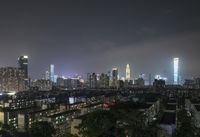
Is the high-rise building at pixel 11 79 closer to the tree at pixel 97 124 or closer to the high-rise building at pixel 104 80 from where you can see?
the high-rise building at pixel 104 80

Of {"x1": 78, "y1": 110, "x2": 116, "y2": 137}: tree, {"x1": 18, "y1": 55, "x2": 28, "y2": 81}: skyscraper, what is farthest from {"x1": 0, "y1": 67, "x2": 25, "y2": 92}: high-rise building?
{"x1": 78, "y1": 110, "x2": 116, "y2": 137}: tree

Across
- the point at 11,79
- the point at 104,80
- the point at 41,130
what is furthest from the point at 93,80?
the point at 41,130

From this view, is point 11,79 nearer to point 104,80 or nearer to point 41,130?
point 104,80

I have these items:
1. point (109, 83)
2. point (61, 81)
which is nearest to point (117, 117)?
point (109, 83)

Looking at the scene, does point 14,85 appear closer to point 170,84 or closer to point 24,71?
point 24,71

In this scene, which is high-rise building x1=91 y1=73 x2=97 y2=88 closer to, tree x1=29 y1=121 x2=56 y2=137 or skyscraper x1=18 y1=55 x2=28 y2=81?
skyscraper x1=18 y1=55 x2=28 y2=81

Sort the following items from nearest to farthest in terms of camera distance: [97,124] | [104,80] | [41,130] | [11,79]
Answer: [97,124]
[41,130]
[11,79]
[104,80]

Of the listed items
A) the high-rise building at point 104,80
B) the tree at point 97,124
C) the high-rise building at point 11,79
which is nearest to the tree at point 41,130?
the tree at point 97,124

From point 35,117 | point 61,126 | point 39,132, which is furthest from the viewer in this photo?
point 35,117
